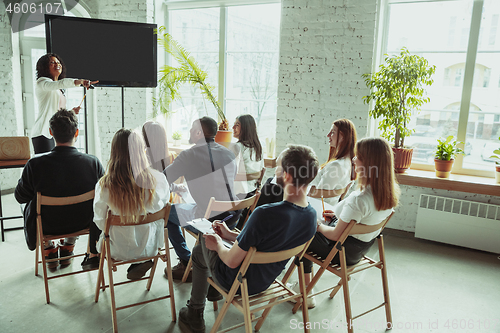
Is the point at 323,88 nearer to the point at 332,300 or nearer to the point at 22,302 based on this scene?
the point at 332,300

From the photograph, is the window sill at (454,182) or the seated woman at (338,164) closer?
the seated woman at (338,164)

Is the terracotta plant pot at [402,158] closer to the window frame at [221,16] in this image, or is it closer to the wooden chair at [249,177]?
the wooden chair at [249,177]

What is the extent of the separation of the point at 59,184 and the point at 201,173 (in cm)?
89

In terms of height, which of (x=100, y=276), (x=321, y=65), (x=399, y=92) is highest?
(x=321, y=65)

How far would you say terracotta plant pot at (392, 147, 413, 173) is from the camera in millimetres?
3734

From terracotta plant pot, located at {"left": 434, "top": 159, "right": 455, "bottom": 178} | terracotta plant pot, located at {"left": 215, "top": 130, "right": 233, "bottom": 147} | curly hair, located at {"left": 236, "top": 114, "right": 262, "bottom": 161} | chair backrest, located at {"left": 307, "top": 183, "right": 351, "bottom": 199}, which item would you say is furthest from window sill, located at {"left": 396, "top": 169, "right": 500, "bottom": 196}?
terracotta plant pot, located at {"left": 215, "top": 130, "right": 233, "bottom": 147}

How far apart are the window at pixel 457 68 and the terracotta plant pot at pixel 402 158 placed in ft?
1.21

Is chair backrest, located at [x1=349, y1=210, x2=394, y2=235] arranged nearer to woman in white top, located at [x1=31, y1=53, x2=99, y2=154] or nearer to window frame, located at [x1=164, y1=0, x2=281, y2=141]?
woman in white top, located at [x1=31, y1=53, x2=99, y2=154]

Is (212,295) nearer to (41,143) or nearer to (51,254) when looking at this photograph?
(51,254)

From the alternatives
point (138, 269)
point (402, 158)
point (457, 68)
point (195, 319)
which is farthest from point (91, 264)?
point (457, 68)

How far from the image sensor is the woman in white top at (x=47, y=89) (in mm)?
3320

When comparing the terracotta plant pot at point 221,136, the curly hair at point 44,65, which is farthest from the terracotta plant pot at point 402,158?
the curly hair at point 44,65

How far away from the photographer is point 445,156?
11.9 feet

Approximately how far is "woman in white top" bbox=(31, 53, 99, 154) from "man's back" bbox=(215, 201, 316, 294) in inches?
90.6
